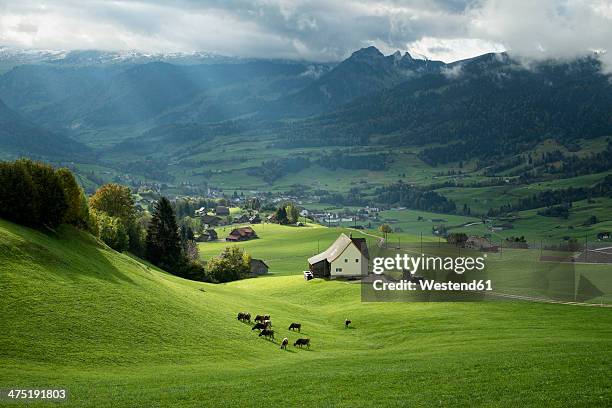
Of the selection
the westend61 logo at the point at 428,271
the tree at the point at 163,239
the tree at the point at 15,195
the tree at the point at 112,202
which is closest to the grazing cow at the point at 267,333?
the tree at the point at 15,195

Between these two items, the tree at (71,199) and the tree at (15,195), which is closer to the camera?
the tree at (15,195)

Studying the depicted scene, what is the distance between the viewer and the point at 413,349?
4512 centimetres

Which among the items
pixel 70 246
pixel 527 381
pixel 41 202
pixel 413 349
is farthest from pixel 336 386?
pixel 41 202

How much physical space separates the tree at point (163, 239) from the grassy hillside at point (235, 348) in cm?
4884

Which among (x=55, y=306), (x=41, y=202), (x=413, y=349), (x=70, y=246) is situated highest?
(x=41, y=202)

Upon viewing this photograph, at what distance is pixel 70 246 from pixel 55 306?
14.9m

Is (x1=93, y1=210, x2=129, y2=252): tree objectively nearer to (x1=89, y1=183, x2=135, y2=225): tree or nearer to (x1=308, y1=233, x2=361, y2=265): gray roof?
(x1=89, y1=183, x2=135, y2=225): tree

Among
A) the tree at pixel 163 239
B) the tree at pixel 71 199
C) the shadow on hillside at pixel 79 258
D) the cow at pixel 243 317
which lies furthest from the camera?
the tree at pixel 163 239

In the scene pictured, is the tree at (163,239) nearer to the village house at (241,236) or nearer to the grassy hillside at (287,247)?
the grassy hillside at (287,247)

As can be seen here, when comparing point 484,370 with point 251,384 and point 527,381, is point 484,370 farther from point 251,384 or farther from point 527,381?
point 251,384

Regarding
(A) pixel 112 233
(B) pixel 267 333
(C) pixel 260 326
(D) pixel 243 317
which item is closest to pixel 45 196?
(D) pixel 243 317

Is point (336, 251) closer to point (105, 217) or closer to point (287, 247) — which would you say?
point (105, 217)

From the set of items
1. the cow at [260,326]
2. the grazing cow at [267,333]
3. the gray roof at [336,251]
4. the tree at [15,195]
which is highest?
the tree at [15,195]

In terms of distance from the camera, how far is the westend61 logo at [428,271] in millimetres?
77375
